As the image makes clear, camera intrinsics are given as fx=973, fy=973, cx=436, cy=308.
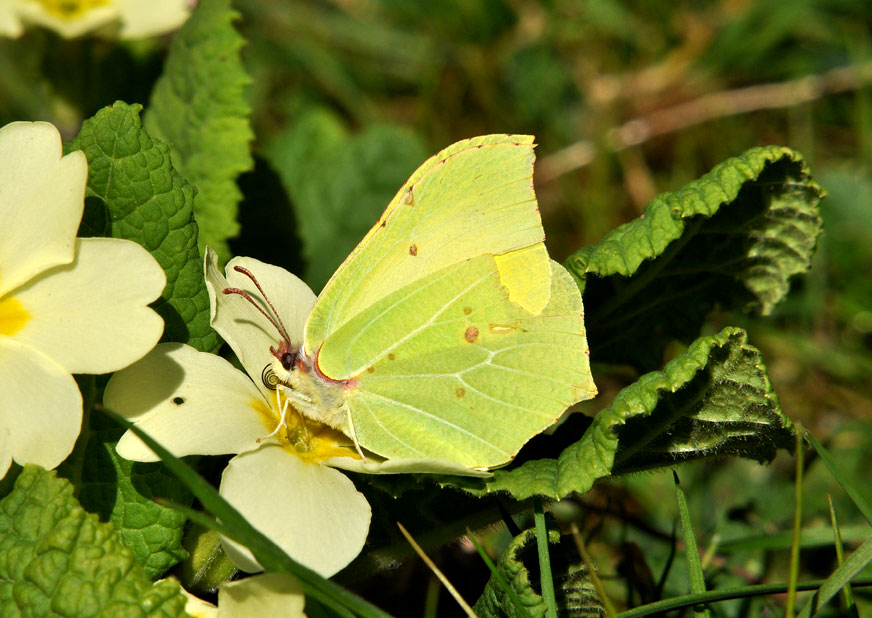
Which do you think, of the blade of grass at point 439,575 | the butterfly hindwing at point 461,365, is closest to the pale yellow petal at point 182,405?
the butterfly hindwing at point 461,365

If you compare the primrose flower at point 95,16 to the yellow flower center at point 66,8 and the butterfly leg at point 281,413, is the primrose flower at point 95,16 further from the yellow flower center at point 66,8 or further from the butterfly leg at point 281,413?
the butterfly leg at point 281,413

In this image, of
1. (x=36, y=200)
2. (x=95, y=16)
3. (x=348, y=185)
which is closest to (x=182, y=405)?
(x=36, y=200)

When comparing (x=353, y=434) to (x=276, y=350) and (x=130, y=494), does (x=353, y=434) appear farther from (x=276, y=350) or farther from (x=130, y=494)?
(x=130, y=494)

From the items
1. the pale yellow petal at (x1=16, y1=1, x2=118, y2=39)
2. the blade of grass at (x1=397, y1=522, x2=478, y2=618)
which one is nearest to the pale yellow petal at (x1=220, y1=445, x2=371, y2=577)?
the blade of grass at (x1=397, y1=522, x2=478, y2=618)

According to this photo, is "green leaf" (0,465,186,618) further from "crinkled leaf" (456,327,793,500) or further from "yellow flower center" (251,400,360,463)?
"crinkled leaf" (456,327,793,500)

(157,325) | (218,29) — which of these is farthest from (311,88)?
(157,325)
